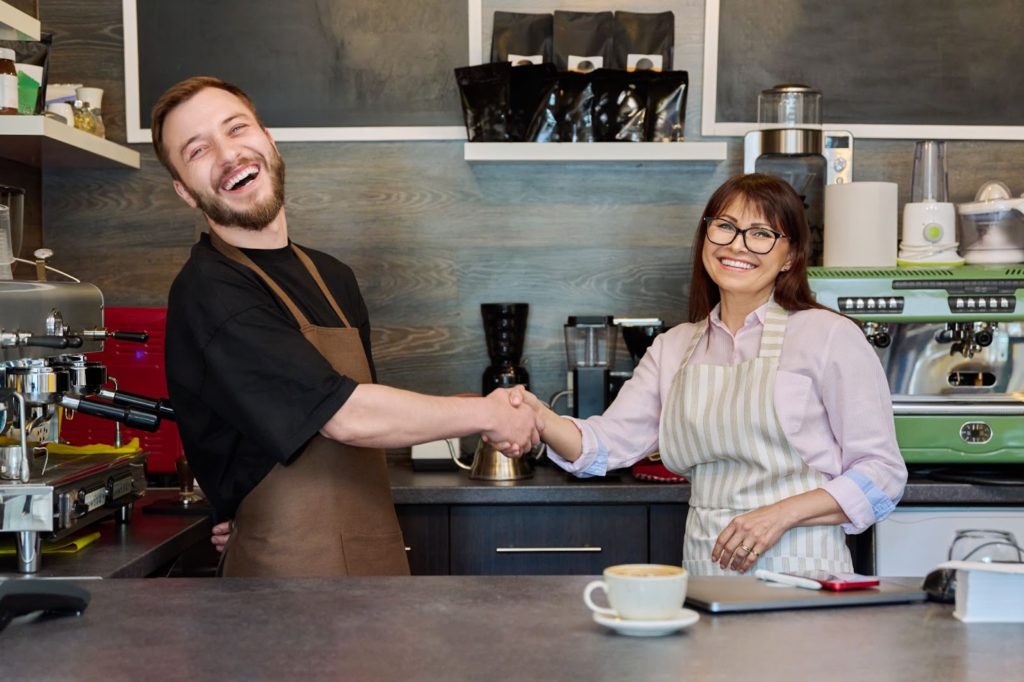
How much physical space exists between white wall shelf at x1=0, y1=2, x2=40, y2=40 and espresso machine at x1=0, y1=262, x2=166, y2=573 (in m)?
0.51

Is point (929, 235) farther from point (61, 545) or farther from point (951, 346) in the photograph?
point (61, 545)

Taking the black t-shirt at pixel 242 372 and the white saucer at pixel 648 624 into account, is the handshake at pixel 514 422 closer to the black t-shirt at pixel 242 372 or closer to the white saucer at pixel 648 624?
the black t-shirt at pixel 242 372

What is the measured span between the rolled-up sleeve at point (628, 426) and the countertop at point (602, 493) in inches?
14.5

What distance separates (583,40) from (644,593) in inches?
89.3

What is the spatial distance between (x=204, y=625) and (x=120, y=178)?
2271mm

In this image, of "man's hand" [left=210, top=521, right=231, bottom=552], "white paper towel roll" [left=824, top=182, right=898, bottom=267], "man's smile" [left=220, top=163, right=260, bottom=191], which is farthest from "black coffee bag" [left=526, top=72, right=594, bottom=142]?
"man's hand" [left=210, top=521, right=231, bottom=552]

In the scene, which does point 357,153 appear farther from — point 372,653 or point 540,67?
point 372,653

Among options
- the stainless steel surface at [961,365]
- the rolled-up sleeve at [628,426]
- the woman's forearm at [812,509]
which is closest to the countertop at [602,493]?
the stainless steel surface at [961,365]

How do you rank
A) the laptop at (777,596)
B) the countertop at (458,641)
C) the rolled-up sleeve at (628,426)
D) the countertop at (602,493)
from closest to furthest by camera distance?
the countertop at (458,641) → the laptop at (777,596) → the rolled-up sleeve at (628,426) → the countertop at (602,493)

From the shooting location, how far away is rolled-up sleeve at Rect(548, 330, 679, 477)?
7.79 feet

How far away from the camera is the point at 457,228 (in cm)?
339

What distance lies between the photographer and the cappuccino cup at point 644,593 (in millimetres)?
1317

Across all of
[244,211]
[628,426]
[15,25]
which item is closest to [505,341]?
[628,426]

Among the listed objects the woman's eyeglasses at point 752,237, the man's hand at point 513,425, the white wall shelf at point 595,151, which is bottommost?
the man's hand at point 513,425
